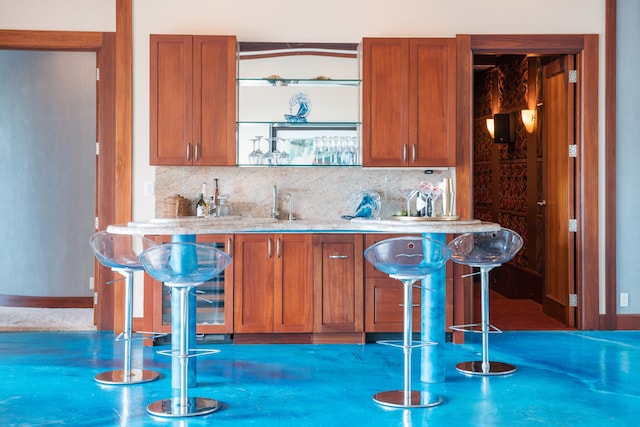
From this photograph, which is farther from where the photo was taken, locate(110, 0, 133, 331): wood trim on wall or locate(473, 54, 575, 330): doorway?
locate(473, 54, 575, 330): doorway

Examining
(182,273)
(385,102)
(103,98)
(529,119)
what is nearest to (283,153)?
(385,102)

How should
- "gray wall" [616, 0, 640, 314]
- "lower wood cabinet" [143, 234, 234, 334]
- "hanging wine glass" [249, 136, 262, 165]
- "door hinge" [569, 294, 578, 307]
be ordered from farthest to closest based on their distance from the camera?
"door hinge" [569, 294, 578, 307], "gray wall" [616, 0, 640, 314], "hanging wine glass" [249, 136, 262, 165], "lower wood cabinet" [143, 234, 234, 334]

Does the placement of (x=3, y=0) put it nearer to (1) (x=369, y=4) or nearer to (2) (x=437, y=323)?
(1) (x=369, y=4)

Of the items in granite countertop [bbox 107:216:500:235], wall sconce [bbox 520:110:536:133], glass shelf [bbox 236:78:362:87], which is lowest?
granite countertop [bbox 107:216:500:235]

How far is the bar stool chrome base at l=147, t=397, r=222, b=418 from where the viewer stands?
402cm

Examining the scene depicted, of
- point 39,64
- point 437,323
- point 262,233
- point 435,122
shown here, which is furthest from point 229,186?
point 39,64

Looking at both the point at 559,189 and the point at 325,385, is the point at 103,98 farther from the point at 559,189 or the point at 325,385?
the point at 559,189

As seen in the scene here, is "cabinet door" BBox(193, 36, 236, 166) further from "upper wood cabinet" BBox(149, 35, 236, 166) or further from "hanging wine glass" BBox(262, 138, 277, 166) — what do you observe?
"hanging wine glass" BBox(262, 138, 277, 166)

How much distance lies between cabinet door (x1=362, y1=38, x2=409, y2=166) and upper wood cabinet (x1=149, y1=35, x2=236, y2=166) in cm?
101

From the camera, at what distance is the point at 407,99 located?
6078 millimetres

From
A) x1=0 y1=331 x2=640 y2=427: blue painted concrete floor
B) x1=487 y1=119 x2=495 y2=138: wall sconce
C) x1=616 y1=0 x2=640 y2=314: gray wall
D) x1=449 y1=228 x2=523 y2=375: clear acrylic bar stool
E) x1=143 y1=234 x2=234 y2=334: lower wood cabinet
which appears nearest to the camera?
x1=0 y1=331 x2=640 y2=427: blue painted concrete floor

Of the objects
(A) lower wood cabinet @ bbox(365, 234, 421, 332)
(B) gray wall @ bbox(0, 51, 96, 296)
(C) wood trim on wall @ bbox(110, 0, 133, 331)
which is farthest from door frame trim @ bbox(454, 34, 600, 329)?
(B) gray wall @ bbox(0, 51, 96, 296)

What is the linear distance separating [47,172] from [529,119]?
4902 millimetres

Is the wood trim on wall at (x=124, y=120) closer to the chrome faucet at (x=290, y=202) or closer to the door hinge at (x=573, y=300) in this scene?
the chrome faucet at (x=290, y=202)
